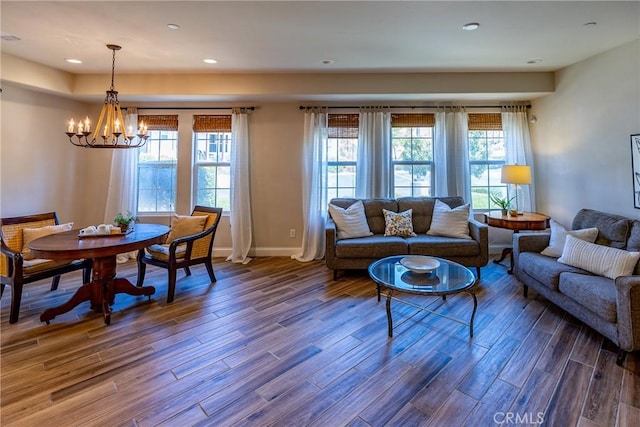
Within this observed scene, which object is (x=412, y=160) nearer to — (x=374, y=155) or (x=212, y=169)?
(x=374, y=155)

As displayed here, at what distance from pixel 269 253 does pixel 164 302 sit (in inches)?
74.1

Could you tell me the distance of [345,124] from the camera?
4.48 metres

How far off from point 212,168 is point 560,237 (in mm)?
4613

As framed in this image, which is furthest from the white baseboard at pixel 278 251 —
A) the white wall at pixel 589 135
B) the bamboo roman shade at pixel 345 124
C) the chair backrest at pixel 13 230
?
the chair backrest at pixel 13 230

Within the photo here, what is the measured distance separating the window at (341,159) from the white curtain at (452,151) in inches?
50.1

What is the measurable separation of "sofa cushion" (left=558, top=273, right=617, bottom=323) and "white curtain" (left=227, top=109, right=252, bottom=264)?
3.74m

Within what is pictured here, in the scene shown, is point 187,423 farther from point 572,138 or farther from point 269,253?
point 572,138

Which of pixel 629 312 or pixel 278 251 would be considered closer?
pixel 629 312

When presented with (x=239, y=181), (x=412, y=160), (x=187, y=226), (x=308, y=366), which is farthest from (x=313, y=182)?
(x=308, y=366)

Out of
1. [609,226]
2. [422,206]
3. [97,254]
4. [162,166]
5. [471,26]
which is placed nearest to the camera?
[97,254]

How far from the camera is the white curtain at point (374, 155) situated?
4.41 m

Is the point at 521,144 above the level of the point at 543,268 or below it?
above

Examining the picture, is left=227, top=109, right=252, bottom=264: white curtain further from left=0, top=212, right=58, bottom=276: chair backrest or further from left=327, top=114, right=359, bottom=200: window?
left=0, top=212, right=58, bottom=276: chair backrest
